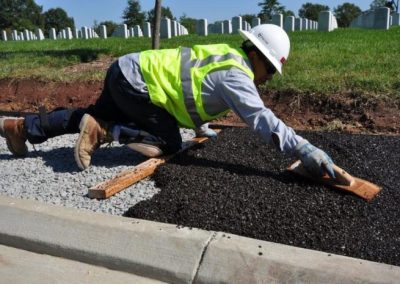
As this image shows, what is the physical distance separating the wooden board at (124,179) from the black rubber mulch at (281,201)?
7 cm

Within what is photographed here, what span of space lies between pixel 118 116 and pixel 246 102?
3.82 feet

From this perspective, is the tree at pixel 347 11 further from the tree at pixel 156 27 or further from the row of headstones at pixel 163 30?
the tree at pixel 156 27

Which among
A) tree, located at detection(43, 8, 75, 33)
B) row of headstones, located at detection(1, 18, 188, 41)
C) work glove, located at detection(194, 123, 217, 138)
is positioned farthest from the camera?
tree, located at detection(43, 8, 75, 33)

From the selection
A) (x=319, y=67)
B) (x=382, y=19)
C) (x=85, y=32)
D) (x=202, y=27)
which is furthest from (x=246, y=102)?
(x=85, y=32)

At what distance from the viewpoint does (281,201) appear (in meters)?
2.68

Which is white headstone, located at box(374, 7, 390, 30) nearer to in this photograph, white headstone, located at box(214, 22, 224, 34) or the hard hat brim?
white headstone, located at box(214, 22, 224, 34)

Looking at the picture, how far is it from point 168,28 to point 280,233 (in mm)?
10943

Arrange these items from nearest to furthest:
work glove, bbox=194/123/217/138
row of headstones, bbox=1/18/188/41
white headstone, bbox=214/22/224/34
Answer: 1. work glove, bbox=194/123/217/138
2. row of headstones, bbox=1/18/188/41
3. white headstone, bbox=214/22/224/34

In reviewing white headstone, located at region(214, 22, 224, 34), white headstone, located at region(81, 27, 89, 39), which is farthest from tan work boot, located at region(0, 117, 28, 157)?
white headstone, located at region(81, 27, 89, 39)

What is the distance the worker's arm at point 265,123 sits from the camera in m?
2.83

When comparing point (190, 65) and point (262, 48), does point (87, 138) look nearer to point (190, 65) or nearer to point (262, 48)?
point (190, 65)

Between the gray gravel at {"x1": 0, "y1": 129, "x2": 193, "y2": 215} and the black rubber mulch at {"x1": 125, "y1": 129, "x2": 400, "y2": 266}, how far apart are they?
18cm

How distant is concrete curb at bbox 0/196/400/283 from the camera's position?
6.44 feet

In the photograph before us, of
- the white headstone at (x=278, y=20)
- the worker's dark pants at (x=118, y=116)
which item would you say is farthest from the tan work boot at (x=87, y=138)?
the white headstone at (x=278, y=20)
